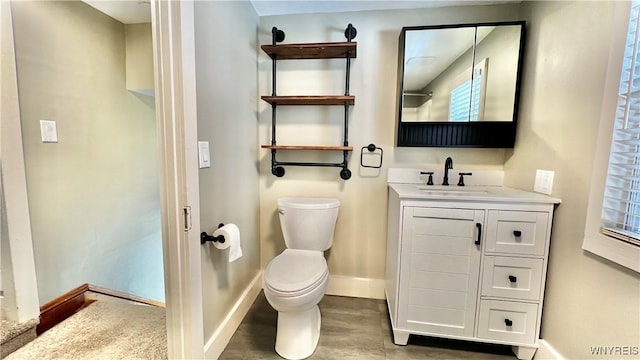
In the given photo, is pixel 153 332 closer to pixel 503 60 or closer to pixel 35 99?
pixel 35 99

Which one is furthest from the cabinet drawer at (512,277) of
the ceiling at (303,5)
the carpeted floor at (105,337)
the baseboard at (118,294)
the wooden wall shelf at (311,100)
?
the baseboard at (118,294)

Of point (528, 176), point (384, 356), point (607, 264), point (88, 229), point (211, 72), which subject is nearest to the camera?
point (607, 264)

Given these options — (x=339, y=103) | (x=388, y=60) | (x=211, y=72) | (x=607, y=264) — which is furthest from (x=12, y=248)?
(x=607, y=264)

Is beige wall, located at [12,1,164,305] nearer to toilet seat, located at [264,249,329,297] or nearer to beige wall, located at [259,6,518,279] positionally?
beige wall, located at [259,6,518,279]

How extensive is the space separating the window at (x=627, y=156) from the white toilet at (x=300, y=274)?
1277 mm

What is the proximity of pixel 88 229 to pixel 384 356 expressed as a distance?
2.13 metres

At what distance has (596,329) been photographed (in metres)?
1.06

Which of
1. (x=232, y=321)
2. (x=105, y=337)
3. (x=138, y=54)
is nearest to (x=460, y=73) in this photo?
(x=232, y=321)

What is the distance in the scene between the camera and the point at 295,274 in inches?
54.1

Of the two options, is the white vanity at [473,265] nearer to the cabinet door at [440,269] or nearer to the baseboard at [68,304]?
the cabinet door at [440,269]

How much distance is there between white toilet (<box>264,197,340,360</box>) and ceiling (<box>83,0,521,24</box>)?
135 cm

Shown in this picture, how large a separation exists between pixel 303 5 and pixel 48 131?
1.78 m

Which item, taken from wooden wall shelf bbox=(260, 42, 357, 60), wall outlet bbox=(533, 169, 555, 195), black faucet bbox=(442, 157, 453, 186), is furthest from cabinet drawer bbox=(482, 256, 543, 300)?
wooden wall shelf bbox=(260, 42, 357, 60)

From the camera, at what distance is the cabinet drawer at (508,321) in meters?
1.34
